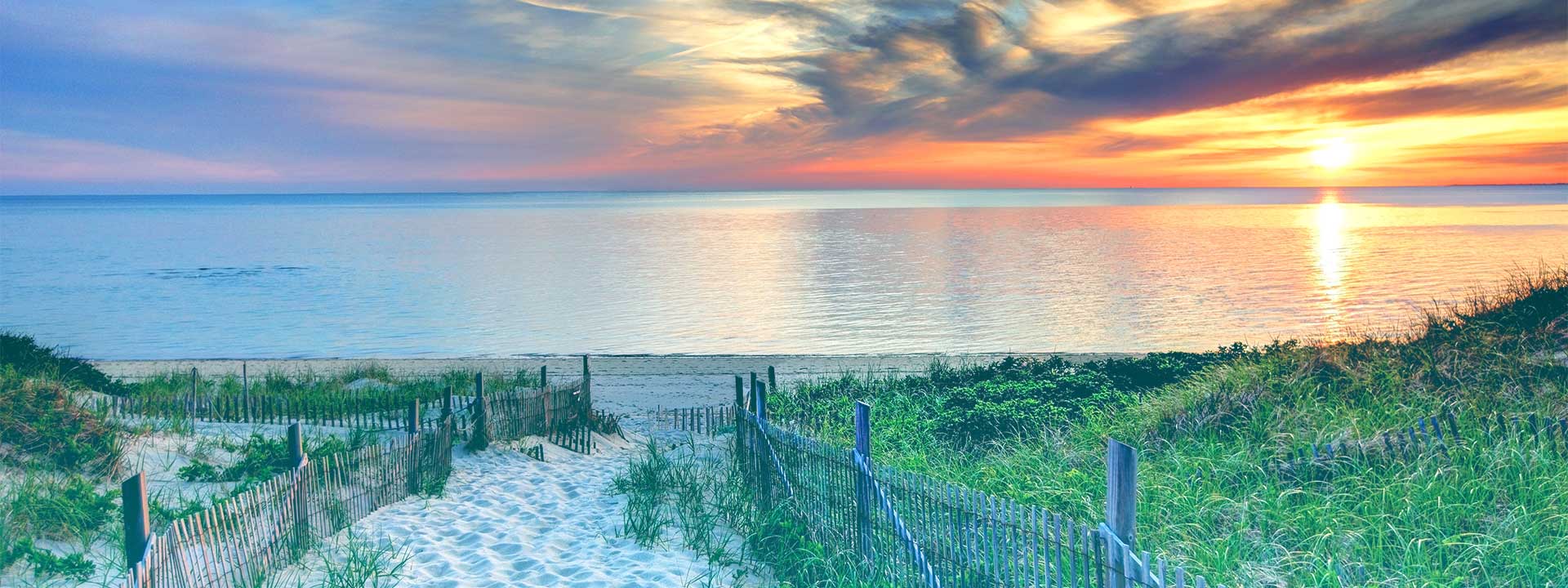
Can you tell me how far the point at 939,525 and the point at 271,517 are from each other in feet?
17.8

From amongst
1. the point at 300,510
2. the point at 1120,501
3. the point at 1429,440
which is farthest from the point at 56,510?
the point at 1429,440

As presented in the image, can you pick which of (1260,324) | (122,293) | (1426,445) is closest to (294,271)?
(122,293)

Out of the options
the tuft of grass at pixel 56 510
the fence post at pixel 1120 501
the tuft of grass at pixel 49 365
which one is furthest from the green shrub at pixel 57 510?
the fence post at pixel 1120 501

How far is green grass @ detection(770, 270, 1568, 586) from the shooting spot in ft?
21.1

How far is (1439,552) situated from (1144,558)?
3664 millimetres

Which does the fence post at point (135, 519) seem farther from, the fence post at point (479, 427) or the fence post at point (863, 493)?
the fence post at point (479, 427)

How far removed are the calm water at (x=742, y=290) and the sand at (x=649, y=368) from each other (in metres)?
3.06

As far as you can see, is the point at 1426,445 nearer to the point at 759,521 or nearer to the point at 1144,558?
the point at 1144,558

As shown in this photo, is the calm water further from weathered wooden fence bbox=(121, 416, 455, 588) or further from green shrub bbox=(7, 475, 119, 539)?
green shrub bbox=(7, 475, 119, 539)

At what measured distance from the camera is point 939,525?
634 cm

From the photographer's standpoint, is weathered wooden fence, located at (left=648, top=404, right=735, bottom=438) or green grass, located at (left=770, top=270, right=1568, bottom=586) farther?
weathered wooden fence, located at (left=648, top=404, right=735, bottom=438)

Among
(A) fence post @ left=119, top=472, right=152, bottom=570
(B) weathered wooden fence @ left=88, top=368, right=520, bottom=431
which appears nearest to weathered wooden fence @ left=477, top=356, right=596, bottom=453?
(B) weathered wooden fence @ left=88, top=368, right=520, bottom=431

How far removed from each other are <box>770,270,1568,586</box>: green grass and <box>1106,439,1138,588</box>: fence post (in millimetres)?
2067

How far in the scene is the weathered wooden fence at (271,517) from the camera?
5.89 meters
